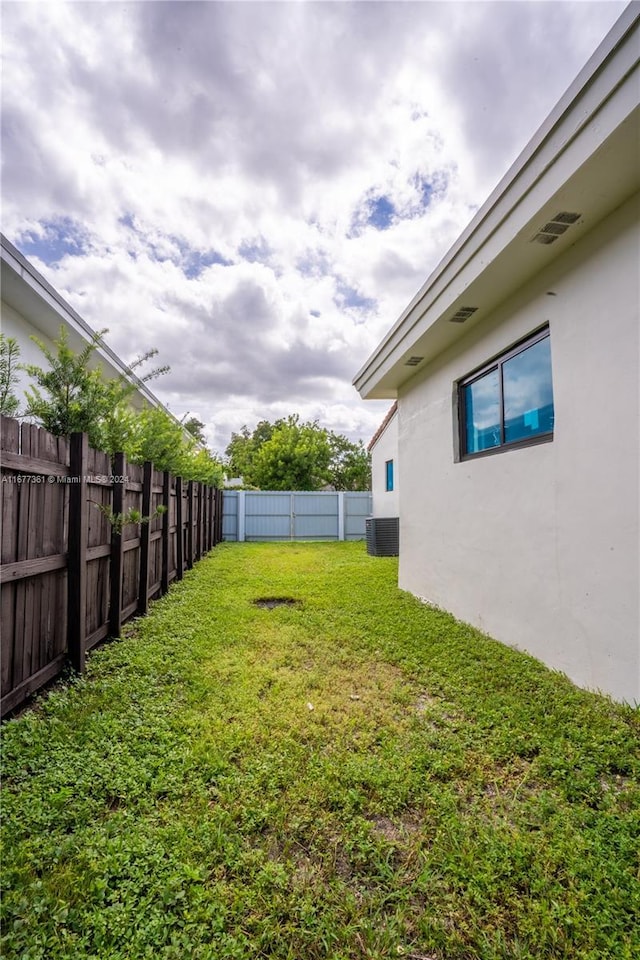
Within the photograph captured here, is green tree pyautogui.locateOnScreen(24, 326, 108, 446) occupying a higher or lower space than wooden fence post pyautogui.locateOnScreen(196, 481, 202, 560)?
higher

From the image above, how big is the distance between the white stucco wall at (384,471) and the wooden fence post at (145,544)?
734 centimetres

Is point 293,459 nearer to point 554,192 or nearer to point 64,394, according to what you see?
point 64,394

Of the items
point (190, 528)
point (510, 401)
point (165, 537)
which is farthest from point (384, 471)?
point (510, 401)

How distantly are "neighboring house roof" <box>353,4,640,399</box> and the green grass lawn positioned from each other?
296 centimetres

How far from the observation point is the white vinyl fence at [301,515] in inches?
538

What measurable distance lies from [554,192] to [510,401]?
1.68 metres

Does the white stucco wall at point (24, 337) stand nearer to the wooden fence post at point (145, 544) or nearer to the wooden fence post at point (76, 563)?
the wooden fence post at point (145, 544)

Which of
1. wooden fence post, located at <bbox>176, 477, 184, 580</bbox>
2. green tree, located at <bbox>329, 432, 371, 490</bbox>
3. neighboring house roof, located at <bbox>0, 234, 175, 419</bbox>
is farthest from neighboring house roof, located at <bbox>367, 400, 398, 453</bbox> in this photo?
green tree, located at <bbox>329, 432, 371, 490</bbox>

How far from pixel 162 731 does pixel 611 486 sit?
2.91 meters

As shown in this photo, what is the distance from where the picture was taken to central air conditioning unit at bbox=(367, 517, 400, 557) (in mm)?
9805

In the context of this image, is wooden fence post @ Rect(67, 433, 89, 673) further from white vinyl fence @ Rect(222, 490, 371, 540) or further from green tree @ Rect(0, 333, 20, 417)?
white vinyl fence @ Rect(222, 490, 371, 540)

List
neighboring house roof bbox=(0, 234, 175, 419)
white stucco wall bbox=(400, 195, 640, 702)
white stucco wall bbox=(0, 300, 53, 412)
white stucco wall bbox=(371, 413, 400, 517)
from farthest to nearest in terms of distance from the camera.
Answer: white stucco wall bbox=(371, 413, 400, 517) < white stucco wall bbox=(0, 300, 53, 412) < neighboring house roof bbox=(0, 234, 175, 419) < white stucco wall bbox=(400, 195, 640, 702)

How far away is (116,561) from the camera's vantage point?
11.7 feet

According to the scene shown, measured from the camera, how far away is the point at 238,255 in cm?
732
